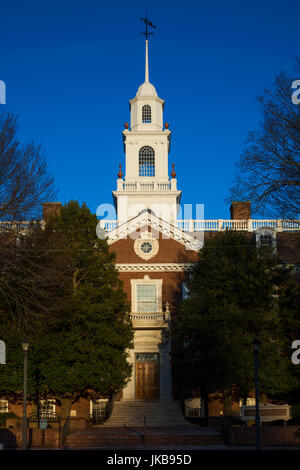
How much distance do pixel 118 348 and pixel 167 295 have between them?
255 inches

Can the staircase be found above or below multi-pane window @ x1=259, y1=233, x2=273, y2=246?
below

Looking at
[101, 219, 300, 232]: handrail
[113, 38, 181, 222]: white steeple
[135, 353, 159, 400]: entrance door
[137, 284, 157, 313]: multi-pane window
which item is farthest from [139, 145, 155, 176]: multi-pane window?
[135, 353, 159, 400]: entrance door

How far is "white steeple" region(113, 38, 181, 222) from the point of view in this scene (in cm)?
4266

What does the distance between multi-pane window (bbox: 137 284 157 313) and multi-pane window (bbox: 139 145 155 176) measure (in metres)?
12.1

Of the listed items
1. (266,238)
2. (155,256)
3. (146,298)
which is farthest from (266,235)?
(146,298)

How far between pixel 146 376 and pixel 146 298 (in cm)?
483

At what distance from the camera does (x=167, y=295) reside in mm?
34906

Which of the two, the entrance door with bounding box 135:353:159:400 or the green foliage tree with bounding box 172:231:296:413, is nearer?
the green foliage tree with bounding box 172:231:296:413

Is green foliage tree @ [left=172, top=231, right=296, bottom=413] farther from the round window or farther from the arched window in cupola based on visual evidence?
the arched window in cupola

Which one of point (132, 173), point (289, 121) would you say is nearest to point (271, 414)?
point (289, 121)

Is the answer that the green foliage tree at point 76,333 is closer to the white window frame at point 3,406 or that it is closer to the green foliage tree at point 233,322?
the white window frame at point 3,406

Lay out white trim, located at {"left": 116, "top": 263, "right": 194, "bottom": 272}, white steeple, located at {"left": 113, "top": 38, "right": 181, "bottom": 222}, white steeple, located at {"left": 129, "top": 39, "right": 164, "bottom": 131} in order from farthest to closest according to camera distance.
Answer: white steeple, located at {"left": 129, "top": 39, "right": 164, "bottom": 131}
white steeple, located at {"left": 113, "top": 38, "right": 181, "bottom": 222}
white trim, located at {"left": 116, "top": 263, "right": 194, "bottom": 272}

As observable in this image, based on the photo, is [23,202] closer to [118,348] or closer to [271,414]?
[118,348]

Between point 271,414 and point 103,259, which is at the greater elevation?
point 103,259
